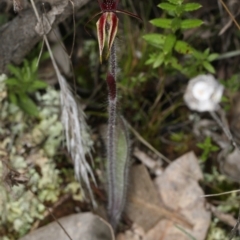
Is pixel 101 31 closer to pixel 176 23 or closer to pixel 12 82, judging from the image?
pixel 176 23

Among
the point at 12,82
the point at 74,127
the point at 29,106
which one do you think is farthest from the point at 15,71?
the point at 74,127

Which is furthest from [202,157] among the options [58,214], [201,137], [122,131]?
[58,214]

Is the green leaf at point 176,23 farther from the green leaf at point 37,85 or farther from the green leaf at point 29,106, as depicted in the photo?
the green leaf at point 29,106

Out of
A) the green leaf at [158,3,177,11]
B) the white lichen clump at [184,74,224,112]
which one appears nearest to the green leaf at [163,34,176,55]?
the green leaf at [158,3,177,11]

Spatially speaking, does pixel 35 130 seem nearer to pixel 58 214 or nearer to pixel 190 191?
pixel 58 214

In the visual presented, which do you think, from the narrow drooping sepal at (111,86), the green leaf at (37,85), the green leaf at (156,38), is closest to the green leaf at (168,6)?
the green leaf at (156,38)

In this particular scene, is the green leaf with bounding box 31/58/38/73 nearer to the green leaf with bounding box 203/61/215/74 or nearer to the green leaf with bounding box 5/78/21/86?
the green leaf with bounding box 5/78/21/86
